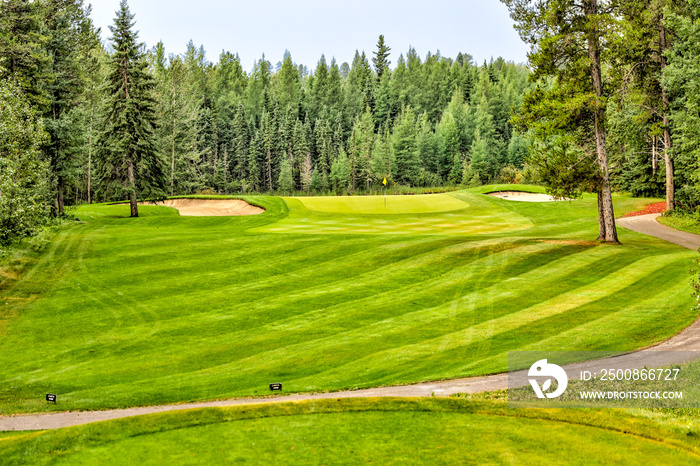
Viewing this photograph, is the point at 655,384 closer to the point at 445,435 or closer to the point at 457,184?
the point at 445,435

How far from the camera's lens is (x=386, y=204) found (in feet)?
161

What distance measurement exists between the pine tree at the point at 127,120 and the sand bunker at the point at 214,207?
4941mm

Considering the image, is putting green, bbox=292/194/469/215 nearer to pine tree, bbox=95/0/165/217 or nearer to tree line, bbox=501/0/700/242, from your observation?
pine tree, bbox=95/0/165/217

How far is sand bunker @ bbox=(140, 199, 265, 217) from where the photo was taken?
4650 cm

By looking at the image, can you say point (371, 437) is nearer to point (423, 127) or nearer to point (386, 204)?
point (386, 204)

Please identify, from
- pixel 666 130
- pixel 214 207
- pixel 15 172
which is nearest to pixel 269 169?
pixel 214 207

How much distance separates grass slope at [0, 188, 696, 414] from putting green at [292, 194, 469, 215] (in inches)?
495

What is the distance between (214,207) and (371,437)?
46659 mm

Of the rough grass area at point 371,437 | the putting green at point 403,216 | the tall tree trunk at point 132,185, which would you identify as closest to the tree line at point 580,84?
the putting green at point 403,216

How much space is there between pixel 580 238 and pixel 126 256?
2472 centimetres

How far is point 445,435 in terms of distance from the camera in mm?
8141

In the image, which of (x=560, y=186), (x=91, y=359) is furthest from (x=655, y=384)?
(x=560, y=186)

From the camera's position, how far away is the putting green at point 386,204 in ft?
150

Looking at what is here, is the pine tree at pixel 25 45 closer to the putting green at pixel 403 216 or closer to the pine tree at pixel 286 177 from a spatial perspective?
the putting green at pixel 403 216
